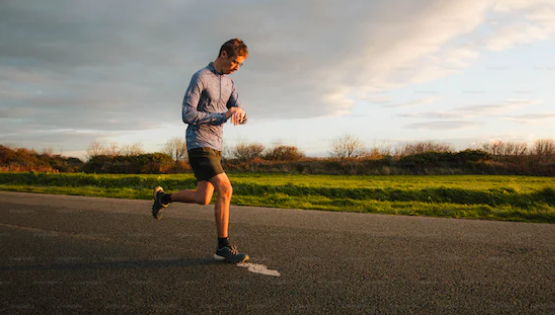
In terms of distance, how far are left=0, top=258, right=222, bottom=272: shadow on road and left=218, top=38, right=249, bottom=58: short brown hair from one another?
91.0 inches

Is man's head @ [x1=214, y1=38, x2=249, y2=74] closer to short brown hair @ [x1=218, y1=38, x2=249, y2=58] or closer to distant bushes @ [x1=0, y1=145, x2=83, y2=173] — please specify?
short brown hair @ [x1=218, y1=38, x2=249, y2=58]

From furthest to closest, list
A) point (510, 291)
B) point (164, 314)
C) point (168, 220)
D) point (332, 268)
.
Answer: point (168, 220) → point (332, 268) → point (510, 291) → point (164, 314)

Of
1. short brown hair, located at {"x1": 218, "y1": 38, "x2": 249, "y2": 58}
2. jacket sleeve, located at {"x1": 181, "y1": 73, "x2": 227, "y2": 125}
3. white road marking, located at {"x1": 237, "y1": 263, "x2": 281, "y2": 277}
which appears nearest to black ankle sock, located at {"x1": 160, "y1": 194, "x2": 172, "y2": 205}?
jacket sleeve, located at {"x1": 181, "y1": 73, "x2": 227, "y2": 125}

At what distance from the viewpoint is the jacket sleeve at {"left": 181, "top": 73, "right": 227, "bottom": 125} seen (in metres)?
4.38

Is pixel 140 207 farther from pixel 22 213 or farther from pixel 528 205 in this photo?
pixel 528 205

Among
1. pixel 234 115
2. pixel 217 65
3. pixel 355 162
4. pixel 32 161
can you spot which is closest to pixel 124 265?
pixel 234 115

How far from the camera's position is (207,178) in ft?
15.0

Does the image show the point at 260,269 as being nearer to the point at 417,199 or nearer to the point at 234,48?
the point at 234,48

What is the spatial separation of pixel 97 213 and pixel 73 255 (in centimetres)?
393

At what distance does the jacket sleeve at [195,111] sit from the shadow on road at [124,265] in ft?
5.00

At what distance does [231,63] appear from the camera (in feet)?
15.0

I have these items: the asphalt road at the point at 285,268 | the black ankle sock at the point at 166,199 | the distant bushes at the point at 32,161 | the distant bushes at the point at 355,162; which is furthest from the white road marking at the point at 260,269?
the distant bushes at the point at 32,161

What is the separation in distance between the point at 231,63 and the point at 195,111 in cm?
69

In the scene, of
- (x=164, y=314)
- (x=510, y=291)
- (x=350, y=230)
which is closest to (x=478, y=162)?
(x=350, y=230)
